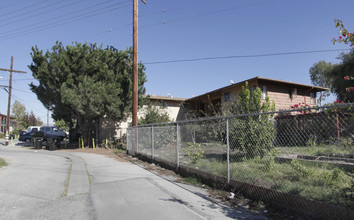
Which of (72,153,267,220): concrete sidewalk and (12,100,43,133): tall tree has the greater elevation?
(12,100,43,133): tall tree

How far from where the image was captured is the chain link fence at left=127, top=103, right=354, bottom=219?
11.9ft

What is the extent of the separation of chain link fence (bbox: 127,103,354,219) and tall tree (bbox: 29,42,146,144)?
1068 cm

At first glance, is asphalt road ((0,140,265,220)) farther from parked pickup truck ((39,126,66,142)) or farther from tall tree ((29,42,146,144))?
parked pickup truck ((39,126,66,142))

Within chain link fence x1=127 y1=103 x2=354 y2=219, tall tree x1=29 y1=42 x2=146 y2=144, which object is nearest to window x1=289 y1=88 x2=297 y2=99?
tall tree x1=29 y1=42 x2=146 y2=144

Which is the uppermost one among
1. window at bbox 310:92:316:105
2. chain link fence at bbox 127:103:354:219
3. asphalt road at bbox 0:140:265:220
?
window at bbox 310:92:316:105

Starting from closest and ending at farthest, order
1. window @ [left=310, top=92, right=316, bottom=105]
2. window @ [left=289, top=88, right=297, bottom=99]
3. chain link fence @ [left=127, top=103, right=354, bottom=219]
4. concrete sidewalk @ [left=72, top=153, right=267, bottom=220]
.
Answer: chain link fence @ [left=127, top=103, right=354, bottom=219] < concrete sidewalk @ [left=72, top=153, right=267, bottom=220] < window @ [left=289, top=88, right=297, bottom=99] < window @ [left=310, top=92, right=316, bottom=105]

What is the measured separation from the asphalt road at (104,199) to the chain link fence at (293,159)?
30.1 inches

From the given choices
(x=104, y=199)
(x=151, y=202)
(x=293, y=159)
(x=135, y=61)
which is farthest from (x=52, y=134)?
(x=293, y=159)

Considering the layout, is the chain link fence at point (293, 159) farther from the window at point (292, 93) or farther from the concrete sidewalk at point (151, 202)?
the window at point (292, 93)

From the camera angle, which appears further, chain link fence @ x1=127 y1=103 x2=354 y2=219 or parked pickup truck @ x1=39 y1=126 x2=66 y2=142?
parked pickup truck @ x1=39 y1=126 x2=66 y2=142

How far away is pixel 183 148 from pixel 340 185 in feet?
15.8

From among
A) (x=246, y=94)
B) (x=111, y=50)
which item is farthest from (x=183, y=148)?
(x=111, y=50)

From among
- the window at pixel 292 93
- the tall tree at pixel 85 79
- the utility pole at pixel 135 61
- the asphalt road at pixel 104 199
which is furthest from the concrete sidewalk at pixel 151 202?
the window at pixel 292 93

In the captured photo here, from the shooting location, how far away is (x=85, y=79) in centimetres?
1582
